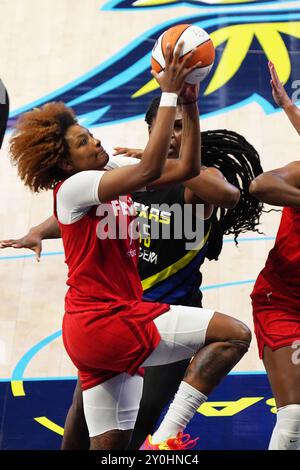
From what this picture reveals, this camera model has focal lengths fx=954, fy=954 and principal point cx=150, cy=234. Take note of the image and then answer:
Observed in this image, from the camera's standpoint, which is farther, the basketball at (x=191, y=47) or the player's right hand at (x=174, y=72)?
the basketball at (x=191, y=47)

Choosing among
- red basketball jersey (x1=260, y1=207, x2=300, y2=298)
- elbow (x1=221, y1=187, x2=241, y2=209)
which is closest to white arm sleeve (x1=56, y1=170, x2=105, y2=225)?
elbow (x1=221, y1=187, x2=241, y2=209)

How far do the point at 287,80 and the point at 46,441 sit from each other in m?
3.67

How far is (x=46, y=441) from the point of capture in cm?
537

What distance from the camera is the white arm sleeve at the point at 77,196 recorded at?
154 inches

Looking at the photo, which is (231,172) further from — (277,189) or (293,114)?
(277,189)

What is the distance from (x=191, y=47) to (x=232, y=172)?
1.41m

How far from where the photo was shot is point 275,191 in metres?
4.22

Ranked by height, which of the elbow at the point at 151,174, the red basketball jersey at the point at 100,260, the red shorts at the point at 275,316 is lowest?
the red shorts at the point at 275,316

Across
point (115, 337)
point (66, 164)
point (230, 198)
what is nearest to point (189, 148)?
point (230, 198)

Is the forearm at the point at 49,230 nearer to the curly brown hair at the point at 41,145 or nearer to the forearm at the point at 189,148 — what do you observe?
the curly brown hair at the point at 41,145

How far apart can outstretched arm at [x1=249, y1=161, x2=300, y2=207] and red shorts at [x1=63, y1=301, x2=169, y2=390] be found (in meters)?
0.72

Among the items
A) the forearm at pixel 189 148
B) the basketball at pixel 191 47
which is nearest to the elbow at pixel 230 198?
the forearm at pixel 189 148
